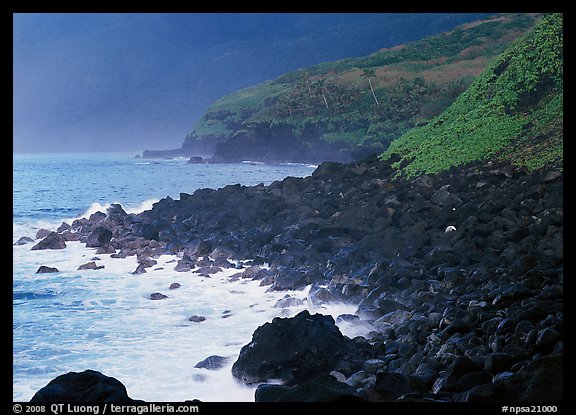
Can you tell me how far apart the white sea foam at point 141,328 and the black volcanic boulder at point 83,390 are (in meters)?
1.58

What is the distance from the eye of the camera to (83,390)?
6.01m

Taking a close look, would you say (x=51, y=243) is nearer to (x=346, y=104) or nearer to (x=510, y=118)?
(x=510, y=118)

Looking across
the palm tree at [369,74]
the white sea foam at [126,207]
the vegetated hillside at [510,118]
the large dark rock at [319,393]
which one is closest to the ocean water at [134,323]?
the large dark rock at [319,393]

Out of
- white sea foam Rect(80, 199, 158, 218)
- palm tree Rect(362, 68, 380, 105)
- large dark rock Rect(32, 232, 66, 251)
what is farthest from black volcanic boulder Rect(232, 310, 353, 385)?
palm tree Rect(362, 68, 380, 105)

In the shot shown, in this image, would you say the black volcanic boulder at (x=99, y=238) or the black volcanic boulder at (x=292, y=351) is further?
the black volcanic boulder at (x=99, y=238)

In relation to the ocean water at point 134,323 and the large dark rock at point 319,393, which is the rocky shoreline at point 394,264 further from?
the ocean water at point 134,323

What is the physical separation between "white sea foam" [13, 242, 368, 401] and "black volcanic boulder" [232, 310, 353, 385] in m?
0.28

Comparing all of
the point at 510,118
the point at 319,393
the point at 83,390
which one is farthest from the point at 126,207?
the point at 319,393

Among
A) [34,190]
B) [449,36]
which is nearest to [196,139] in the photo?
[34,190]

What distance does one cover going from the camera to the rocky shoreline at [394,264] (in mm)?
6641

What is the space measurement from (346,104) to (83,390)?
96.0 feet

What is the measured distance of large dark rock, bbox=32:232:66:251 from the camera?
57.4 feet
